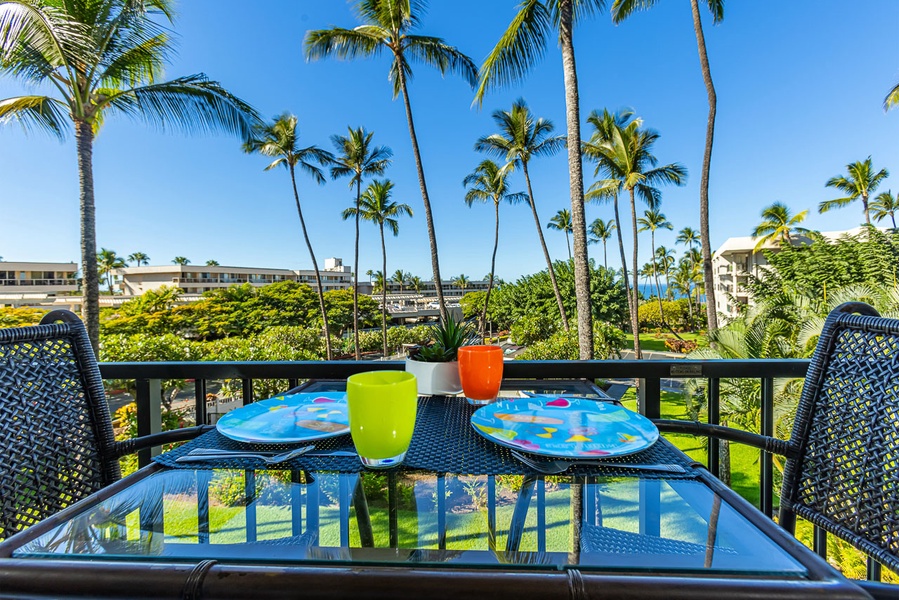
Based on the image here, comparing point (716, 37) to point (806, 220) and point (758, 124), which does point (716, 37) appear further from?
point (806, 220)

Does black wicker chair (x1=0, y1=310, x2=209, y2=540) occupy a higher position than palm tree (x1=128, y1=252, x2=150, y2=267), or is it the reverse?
palm tree (x1=128, y1=252, x2=150, y2=267)

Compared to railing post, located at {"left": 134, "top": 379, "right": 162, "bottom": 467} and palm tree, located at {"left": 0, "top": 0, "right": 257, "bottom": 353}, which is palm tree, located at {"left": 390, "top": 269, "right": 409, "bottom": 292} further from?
railing post, located at {"left": 134, "top": 379, "right": 162, "bottom": 467}

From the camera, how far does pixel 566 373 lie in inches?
48.7

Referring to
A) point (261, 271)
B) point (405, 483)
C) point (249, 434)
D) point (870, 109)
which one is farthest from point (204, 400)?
point (261, 271)

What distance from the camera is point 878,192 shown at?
17.5m

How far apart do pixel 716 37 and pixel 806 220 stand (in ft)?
43.5

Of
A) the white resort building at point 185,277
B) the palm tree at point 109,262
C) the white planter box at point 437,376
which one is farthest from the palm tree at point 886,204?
the palm tree at point 109,262

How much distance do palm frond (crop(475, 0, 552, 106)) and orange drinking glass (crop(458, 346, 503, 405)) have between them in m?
6.19

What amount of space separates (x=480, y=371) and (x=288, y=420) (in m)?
0.41

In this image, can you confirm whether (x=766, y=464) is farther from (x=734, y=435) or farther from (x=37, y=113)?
(x=37, y=113)

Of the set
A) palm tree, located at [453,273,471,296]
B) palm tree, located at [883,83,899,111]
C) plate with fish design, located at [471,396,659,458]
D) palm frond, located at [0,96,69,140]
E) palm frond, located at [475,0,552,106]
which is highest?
palm tree, located at [883,83,899,111]

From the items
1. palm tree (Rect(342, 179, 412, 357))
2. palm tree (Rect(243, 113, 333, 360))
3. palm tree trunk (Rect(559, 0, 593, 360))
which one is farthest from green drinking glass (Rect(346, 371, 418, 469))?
palm tree (Rect(342, 179, 412, 357))

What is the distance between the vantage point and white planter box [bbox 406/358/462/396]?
97 cm

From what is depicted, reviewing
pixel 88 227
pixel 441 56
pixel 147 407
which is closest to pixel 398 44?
pixel 441 56
